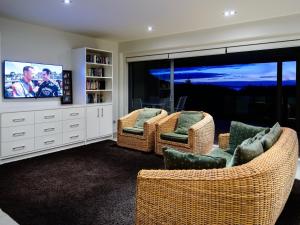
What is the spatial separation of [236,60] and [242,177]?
4.08m

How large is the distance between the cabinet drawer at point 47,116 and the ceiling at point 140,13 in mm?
1594

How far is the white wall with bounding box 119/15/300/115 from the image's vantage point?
4.03 metres

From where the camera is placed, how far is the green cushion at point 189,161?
1.71m

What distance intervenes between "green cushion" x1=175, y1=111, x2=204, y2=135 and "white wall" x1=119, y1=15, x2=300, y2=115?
142 cm

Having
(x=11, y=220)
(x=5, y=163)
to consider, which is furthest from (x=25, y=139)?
(x=11, y=220)

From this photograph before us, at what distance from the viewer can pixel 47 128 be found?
14.5ft

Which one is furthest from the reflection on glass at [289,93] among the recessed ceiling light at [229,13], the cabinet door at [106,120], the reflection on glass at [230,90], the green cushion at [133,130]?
the cabinet door at [106,120]

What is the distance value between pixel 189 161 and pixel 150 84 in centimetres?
463

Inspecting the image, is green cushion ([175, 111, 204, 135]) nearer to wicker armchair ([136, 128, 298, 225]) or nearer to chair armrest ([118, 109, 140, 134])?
chair armrest ([118, 109, 140, 134])

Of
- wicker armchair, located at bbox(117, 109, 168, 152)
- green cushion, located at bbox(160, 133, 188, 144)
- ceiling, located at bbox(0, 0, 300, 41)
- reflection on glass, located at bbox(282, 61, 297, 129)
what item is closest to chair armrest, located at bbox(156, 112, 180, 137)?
green cushion, located at bbox(160, 133, 188, 144)

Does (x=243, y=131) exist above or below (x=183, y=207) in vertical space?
above

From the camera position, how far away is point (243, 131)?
306 centimetres

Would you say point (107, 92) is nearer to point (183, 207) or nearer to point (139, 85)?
point (139, 85)

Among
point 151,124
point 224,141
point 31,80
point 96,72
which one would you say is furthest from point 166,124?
point 31,80
